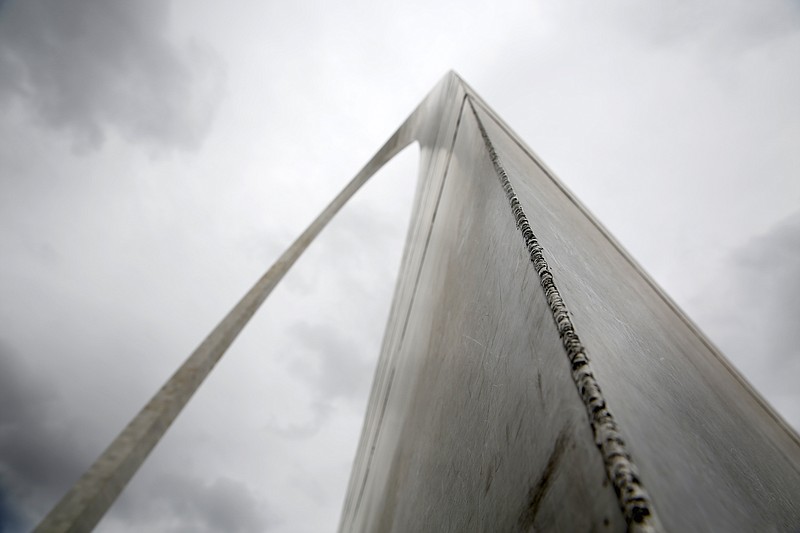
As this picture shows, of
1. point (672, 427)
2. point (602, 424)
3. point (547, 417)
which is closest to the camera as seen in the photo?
point (602, 424)

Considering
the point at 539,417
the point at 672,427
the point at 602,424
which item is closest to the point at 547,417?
the point at 539,417

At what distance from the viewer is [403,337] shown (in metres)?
4.02

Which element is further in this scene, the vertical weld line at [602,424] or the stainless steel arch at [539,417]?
the stainless steel arch at [539,417]

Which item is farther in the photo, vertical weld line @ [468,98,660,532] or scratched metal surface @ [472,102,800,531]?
scratched metal surface @ [472,102,800,531]

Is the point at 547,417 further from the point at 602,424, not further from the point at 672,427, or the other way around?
the point at 672,427

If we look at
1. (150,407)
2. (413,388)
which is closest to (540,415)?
(150,407)

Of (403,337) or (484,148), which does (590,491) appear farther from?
(403,337)

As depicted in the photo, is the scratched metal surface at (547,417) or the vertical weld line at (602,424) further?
the scratched metal surface at (547,417)

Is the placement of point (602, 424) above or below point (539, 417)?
below

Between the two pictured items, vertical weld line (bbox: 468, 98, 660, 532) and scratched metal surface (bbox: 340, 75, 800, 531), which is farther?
scratched metal surface (bbox: 340, 75, 800, 531)

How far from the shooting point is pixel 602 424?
556 mm

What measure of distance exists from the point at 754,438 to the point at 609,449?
1472 mm

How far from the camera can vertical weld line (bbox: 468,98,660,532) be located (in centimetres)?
45

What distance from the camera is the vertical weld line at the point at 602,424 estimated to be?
1.49 ft
